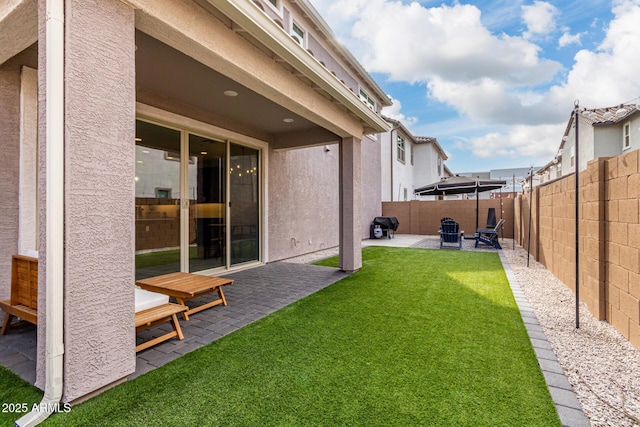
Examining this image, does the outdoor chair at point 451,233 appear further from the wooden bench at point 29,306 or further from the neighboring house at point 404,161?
the wooden bench at point 29,306

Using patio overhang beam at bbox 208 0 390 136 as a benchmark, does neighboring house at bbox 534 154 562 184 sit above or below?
above

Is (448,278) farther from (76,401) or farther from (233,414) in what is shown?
(76,401)

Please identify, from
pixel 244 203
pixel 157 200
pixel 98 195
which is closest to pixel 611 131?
pixel 244 203

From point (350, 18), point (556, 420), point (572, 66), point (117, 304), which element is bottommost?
point (556, 420)

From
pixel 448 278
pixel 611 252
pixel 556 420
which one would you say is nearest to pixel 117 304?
pixel 556 420

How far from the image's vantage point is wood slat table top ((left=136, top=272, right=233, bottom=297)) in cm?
362

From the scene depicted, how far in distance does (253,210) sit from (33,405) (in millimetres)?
5222

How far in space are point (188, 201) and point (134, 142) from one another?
326 centimetres

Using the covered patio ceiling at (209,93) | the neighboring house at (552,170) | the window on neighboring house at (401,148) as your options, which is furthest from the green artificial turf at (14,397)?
the neighboring house at (552,170)

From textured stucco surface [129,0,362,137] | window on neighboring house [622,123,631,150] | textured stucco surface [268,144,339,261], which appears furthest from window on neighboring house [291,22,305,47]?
window on neighboring house [622,123,631,150]

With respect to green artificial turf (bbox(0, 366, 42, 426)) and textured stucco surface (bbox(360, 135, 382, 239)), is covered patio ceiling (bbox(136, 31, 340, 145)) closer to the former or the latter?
green artificial turf (bbox(0, 366, 42, 426))

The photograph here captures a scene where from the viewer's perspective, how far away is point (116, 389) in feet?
6.97

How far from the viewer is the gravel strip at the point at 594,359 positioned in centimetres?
197

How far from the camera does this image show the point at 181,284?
12.8ft
